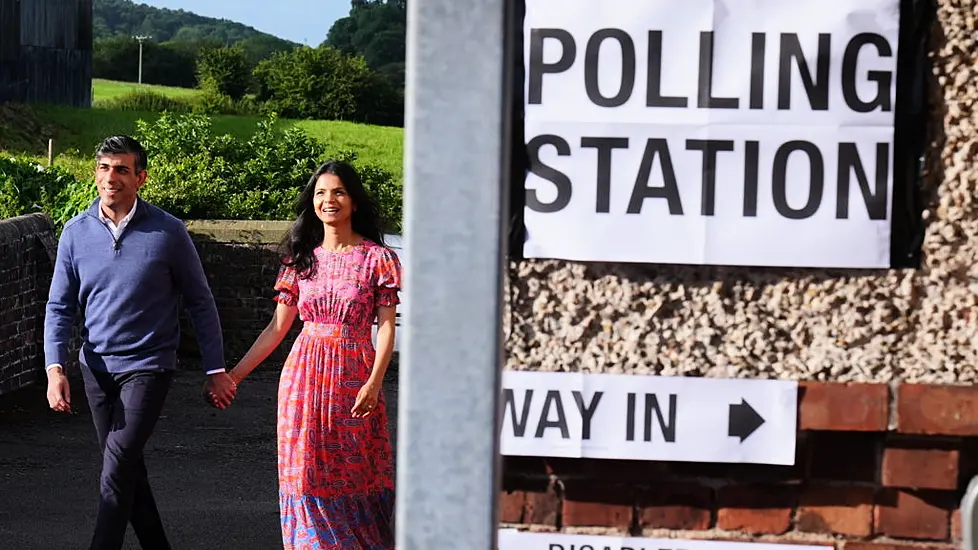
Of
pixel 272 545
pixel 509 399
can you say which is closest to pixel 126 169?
pixel 272 545

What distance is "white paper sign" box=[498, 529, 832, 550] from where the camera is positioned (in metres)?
2.85

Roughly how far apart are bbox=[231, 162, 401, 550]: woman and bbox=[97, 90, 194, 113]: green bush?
40.8 metres

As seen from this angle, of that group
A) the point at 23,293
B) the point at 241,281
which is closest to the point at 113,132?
the point at 241,281

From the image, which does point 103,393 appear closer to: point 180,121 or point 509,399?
point 509,399

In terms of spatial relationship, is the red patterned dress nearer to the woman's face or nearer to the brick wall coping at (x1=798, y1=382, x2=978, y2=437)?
the woman's face

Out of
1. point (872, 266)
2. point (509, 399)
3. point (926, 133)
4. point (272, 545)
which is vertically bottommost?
point (272, 545)

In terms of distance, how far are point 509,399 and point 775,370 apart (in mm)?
467

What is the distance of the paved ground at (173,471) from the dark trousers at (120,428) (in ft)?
4.19

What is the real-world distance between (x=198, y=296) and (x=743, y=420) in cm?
420

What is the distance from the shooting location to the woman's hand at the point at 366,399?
6.22 meters

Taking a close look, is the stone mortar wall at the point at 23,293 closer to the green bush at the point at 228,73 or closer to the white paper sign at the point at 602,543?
the white paper sign at the point at 602,543

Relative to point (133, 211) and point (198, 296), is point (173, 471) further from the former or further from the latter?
point (133, 211)

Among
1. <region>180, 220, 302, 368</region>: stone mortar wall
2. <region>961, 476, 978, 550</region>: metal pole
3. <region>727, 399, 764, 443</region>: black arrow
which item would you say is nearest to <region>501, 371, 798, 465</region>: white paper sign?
<region>727, 399, 764, 443</region>: black arrow

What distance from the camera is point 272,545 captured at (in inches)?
308
